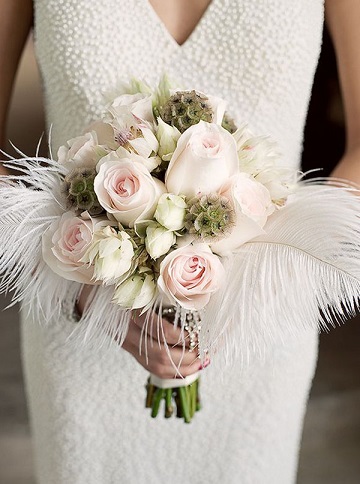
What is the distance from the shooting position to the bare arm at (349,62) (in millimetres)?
1015

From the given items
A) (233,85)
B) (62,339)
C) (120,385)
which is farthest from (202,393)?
(233,85)

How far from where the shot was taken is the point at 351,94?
41.1 inches

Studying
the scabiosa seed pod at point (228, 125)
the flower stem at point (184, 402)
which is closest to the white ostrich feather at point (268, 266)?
the scabiosa seed pod at point (228, 125)

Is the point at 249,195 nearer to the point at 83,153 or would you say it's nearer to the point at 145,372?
the point at 83,153

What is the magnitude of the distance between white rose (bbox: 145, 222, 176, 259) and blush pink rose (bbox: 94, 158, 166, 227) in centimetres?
2

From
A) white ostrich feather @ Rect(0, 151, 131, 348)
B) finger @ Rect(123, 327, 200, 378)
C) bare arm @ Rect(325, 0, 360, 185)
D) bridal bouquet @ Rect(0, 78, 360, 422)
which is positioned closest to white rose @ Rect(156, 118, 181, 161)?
bridal bouquet @ Rect(0, 78, 360, 422)

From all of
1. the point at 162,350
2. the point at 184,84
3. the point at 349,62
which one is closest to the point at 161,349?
the point at 162,350

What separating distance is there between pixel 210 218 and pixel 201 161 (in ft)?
0.18

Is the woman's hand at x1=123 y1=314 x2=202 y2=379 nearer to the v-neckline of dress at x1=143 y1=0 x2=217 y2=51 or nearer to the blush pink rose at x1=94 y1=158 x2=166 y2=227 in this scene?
the blush pink rose at x1=94 y1=158 x2=166 y2=227

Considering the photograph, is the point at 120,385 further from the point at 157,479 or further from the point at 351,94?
the point at 351,94

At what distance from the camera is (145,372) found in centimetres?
112

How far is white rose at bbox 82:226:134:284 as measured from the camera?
669 mm

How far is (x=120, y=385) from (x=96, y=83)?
0.48 metres

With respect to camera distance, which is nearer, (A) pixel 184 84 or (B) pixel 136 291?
(B) pixel 136 291
